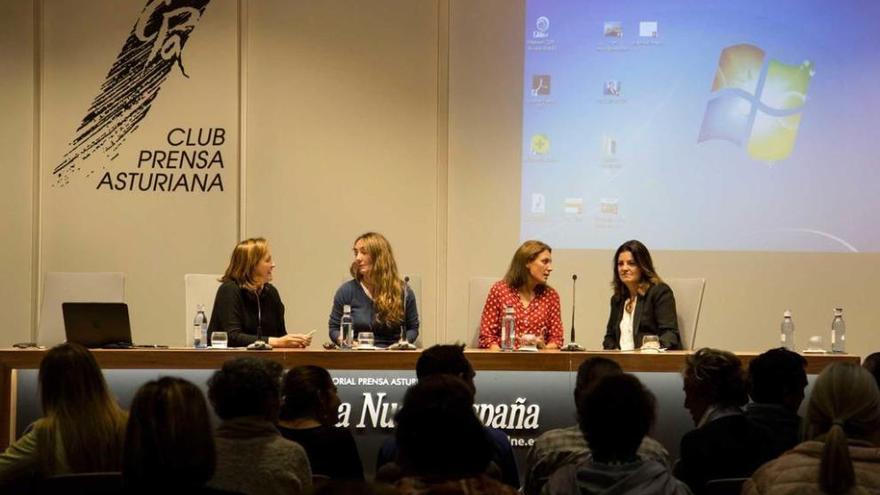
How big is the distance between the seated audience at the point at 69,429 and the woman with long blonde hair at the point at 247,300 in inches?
109

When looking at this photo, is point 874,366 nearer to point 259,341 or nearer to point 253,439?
point 253,439

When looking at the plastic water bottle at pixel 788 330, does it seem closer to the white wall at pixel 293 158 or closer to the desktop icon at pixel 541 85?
the white wall at pixel 293 158

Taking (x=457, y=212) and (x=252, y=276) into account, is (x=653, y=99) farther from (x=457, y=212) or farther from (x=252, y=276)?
(x=252, y=276)

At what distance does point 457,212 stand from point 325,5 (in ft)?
5.40

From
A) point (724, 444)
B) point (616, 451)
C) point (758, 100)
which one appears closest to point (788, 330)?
point (758, 100)

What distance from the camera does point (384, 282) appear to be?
6.50 m

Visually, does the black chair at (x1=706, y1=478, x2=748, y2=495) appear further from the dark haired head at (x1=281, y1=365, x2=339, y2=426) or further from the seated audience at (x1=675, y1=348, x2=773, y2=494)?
the dark haired head at (x1=281, y1=365, x2=339, y2=426)

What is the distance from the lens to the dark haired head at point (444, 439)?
2400 mm

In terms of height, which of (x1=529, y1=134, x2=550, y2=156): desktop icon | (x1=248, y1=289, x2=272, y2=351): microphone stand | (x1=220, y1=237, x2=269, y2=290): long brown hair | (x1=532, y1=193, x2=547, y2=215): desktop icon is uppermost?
(x1=529, y1=134, x2=550, y2=156): desktop icon

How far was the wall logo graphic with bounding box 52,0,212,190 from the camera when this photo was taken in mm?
7977

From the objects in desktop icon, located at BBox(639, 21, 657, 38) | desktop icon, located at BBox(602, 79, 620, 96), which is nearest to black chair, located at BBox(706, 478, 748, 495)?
desktop icon, located at BBox(602, 79, 620, 96)

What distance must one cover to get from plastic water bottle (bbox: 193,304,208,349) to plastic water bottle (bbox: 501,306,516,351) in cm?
154

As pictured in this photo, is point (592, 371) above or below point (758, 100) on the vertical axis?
below

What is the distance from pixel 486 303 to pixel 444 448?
13.5ft
